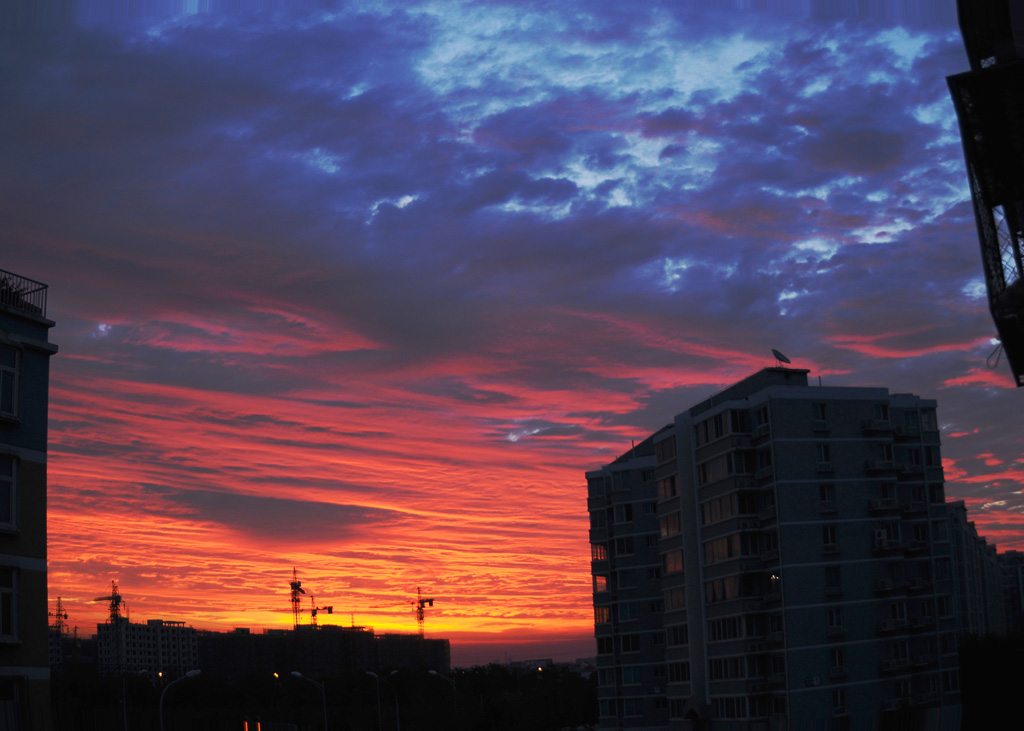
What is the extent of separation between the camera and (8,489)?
73.0ft

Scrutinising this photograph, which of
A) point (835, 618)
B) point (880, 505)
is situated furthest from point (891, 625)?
point (880, 505)

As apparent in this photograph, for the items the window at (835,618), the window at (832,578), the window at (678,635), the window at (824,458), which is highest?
the window at (824,458)

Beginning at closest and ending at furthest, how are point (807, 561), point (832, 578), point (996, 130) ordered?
1. point (996, 130)
2. point (807, 561)
3. point (832, 578)

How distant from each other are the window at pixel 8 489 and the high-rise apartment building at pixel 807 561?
5384 cm

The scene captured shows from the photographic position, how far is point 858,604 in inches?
2825

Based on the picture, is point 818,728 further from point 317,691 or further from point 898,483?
point 317,691

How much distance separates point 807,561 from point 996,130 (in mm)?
56038

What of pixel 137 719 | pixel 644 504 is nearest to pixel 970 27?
pixel 137 719

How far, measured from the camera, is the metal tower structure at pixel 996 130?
59.9 ft

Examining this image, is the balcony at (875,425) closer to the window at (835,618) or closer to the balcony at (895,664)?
the window at (835,618)

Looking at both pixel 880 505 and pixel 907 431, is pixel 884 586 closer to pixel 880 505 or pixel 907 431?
pixel 880 505

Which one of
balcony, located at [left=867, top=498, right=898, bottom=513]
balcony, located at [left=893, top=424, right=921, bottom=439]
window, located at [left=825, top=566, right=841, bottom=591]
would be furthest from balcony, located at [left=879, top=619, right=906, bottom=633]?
balcony, located at [left=893, top=424, right=921, bottom=439]

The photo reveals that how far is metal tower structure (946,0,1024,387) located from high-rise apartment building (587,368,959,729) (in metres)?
49.9

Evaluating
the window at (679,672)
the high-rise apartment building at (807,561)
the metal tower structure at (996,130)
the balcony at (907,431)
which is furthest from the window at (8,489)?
the balcony at (907,431)
